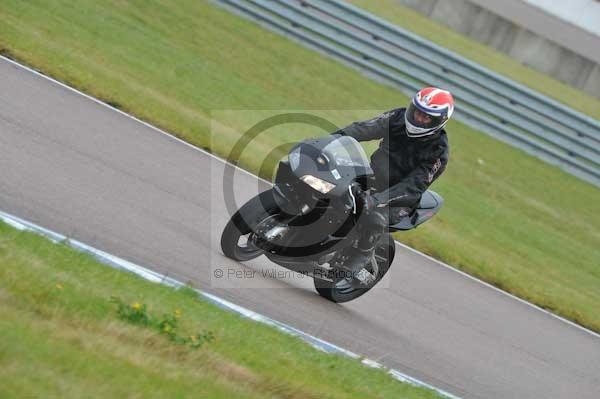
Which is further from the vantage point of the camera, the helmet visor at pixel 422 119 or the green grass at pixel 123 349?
the helmet visor at pixel 422 119

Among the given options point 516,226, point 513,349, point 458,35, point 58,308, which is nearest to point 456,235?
point 516,226

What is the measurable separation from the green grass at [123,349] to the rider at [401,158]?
1.32m

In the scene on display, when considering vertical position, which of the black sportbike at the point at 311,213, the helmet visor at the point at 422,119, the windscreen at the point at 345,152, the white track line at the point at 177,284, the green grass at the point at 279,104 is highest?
the helmet visor at the point at 422,119

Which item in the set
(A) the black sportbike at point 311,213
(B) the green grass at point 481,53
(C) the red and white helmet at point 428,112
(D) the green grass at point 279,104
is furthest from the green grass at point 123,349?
(B) the green grass at point 481,53

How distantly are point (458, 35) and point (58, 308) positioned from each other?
1058 inches

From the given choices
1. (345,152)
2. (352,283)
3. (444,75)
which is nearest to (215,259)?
(352,283)

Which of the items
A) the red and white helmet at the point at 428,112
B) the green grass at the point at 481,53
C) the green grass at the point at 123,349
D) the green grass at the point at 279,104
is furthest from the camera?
the green grass at the point at 481,53

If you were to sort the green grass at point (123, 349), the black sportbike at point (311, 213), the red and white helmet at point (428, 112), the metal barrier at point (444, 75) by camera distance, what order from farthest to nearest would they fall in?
1. the metal barrier at point (444, 75)
2. the red and white helmet at point (428, 112)
3. the black sportbike at point (311, 213)
4. the green grass at point (123, 349)

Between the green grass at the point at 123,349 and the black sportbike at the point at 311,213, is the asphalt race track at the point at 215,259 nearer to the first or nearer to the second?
the black sportbike at the point at 311,213

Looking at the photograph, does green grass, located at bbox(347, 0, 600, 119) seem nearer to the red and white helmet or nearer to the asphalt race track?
the asphalt race track

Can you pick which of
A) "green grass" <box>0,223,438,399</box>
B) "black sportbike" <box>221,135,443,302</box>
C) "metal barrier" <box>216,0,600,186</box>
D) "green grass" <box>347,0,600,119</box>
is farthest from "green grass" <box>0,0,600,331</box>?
"green grass" <box>347,0,600,119</box>

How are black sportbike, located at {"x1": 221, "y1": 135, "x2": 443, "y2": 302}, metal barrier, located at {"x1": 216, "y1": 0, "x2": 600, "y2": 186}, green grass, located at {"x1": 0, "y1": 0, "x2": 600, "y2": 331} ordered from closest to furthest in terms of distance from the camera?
black sportbike, located at {"x1": 221, "y1": 135, "x2": 443, "y2": 302}
green grass, located at {"x1": 0, "y1": 0, "x2": 600, "y2": 331}
metal barrier, located at {"x1": 216, "y1": 0, "x2": 600, "y2": 186}

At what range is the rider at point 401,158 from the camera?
24.9 feet

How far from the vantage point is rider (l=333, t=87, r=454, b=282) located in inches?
299
